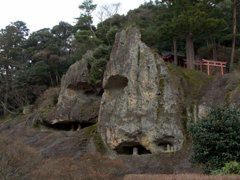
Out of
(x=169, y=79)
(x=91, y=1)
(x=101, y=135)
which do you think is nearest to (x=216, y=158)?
(x=169, y=79)

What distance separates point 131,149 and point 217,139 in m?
9.69

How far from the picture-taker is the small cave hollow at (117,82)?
20797mm

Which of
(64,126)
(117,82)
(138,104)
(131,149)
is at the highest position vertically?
(117,82)

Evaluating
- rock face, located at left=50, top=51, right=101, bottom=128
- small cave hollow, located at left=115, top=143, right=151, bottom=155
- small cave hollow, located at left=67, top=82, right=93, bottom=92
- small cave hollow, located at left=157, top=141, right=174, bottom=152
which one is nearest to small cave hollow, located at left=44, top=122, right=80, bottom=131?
rock face, located at left=50, top=51, right=101, bottom=128

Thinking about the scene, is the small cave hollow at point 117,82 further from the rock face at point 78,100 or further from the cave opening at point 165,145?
the cave opening at point 165,145

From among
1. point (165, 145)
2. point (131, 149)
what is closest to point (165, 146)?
point (165, 145)

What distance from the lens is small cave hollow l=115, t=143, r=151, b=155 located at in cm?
1879

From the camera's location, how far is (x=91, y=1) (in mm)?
37969

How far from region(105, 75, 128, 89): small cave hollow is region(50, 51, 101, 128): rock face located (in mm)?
4575

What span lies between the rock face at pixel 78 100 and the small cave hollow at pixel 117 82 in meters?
4.57

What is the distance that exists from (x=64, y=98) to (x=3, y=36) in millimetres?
22925

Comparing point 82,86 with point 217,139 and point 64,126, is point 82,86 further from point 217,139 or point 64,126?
point 217,139

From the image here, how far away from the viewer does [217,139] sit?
11203mm

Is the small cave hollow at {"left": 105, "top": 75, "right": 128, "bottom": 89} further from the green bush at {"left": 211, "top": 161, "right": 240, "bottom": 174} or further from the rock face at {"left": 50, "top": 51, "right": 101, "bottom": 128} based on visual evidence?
the green bush at {"left": 211, "top": 161, "right": 240, "bottom": 174}
